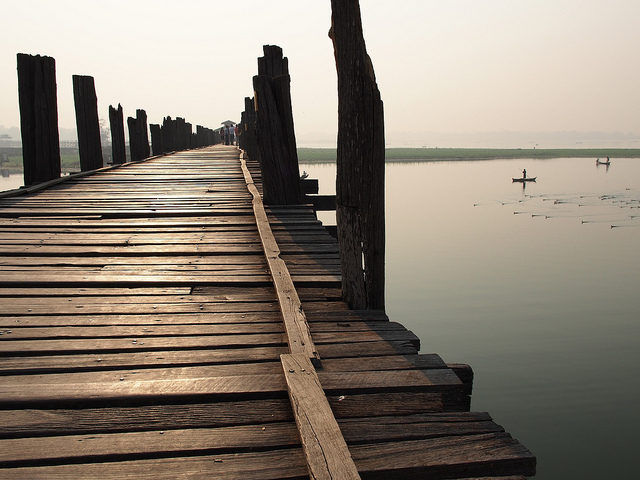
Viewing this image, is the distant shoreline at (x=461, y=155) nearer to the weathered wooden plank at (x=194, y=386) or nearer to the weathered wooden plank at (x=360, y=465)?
the weathered wooden plank at (x=194, y=386)

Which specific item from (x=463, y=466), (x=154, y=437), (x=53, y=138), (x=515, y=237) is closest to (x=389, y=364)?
(x=463, y=466)

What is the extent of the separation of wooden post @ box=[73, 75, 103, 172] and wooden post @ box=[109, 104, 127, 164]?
176 inches

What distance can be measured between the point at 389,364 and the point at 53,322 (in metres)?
1.90

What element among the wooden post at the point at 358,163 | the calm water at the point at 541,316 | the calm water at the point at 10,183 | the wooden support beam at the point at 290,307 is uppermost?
the wooden post at the point at 358,163

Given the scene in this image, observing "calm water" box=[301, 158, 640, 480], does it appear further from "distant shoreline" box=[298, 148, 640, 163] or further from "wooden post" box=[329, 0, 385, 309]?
"distant shoreline" box=[298, 148, 640, 163]

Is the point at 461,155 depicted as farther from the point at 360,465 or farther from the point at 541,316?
the point at 360,465

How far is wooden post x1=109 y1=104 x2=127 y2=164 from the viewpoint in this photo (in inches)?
634

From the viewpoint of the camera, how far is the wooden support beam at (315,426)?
175cm

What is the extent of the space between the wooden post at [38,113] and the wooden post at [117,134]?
7.35 m

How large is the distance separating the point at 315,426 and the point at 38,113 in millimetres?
8280

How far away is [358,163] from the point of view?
3.43 metres

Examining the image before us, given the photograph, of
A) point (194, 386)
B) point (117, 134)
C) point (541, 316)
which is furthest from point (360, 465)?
point (117, 134)

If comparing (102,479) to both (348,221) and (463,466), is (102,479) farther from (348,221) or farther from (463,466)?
(348,221)

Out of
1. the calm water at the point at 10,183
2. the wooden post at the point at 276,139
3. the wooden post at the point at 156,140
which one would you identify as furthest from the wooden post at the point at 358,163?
the calm water at the point at 10,183
